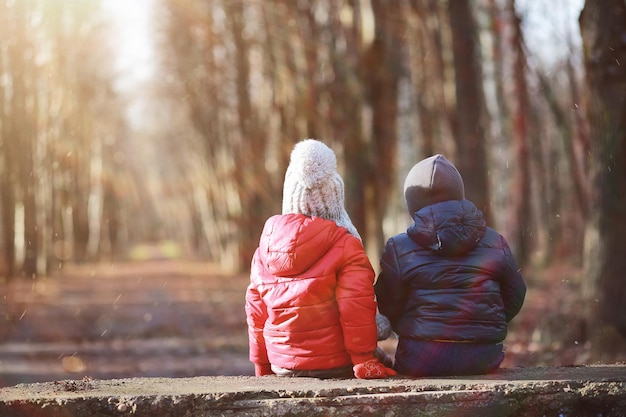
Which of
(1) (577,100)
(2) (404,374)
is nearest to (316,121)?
(1) (577,100)

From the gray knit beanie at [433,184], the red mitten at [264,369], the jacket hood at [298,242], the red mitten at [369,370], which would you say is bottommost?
the red mitten at [264,369]

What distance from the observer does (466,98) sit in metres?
13.9

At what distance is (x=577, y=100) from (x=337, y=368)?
2249 centimetres

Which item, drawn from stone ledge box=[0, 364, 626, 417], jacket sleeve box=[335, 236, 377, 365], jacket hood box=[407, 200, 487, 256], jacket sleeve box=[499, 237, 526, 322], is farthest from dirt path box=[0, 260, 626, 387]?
jacket sleeve box=[335, 236, 377, 365]

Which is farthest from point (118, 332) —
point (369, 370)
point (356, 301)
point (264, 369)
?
point (356, 301)

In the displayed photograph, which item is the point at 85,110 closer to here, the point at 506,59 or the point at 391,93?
the point at 506,59

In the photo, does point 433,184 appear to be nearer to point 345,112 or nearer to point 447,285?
point 447,285

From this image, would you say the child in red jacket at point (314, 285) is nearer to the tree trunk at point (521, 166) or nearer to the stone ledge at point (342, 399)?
the stone ledge at point (342, 399)

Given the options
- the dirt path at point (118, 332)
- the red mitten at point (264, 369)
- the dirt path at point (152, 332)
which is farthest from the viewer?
the dirt path at point (118, 332)

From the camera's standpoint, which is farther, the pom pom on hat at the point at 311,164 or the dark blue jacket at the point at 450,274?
the pom pom on hat at the point at 311,164

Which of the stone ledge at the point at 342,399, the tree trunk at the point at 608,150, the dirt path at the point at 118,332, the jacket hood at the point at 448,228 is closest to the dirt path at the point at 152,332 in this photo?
the dirt path at the point at 118,332

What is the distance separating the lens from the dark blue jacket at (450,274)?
16.8 ft

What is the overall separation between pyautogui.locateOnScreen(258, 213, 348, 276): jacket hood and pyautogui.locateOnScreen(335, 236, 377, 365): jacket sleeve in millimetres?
133

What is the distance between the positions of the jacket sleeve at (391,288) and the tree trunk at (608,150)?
4526 millimetres
